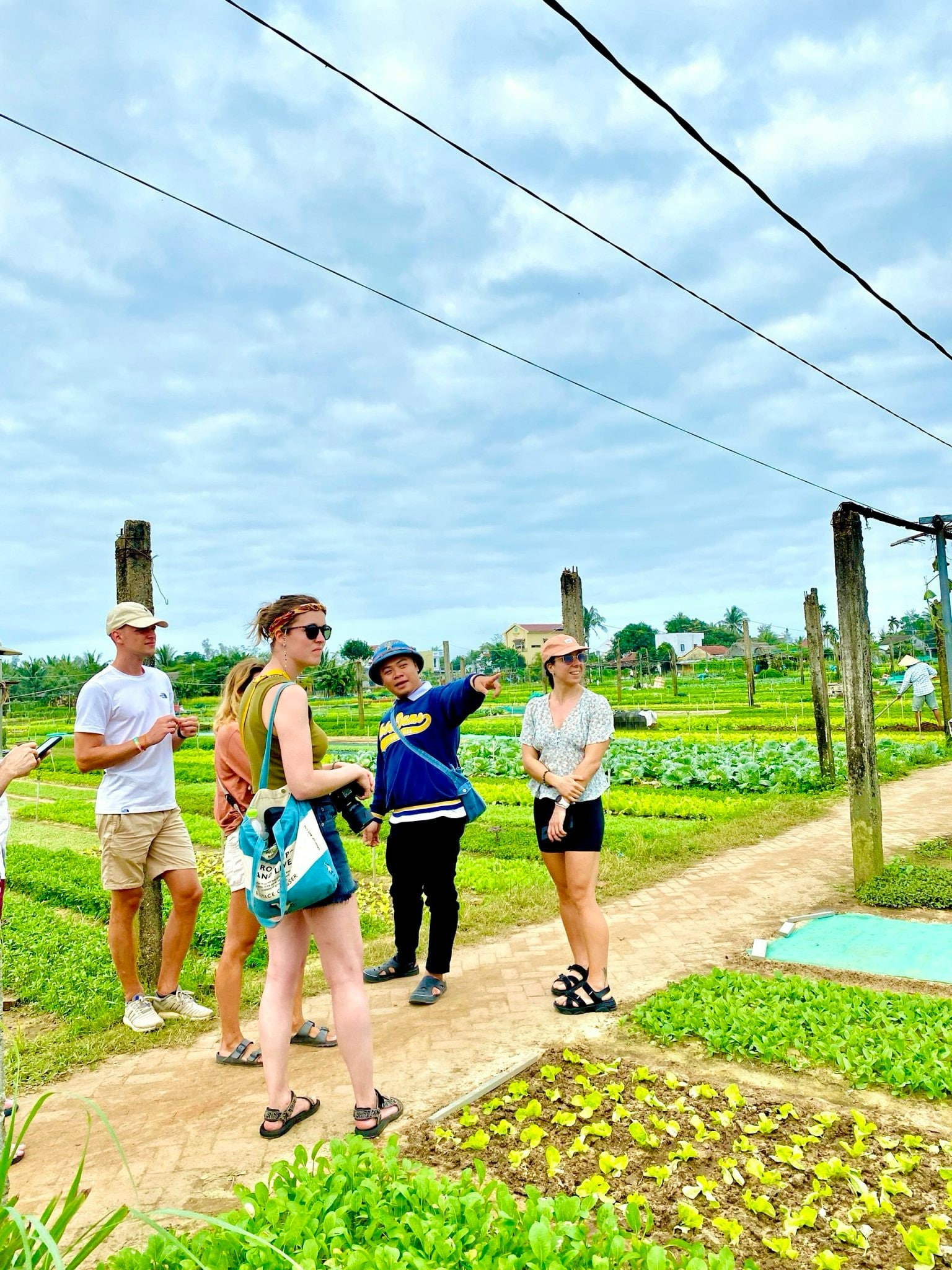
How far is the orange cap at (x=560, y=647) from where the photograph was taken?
172 inches

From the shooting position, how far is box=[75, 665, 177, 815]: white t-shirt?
4.45 m

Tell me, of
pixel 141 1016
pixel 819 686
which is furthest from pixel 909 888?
pixel 819 686

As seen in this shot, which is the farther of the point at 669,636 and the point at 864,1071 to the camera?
the point at 669,636

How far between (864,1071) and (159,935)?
3.77 metres

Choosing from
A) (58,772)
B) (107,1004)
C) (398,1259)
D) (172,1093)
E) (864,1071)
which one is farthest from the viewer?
(58,772)

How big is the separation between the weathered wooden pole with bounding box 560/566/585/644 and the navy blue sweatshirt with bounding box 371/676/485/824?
3.40 m

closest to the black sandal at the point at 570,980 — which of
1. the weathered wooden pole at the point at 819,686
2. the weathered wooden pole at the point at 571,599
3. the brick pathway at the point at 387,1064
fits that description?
the brick pathway at the point at 387,1064

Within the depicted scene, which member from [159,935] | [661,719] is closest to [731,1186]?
[159,935]

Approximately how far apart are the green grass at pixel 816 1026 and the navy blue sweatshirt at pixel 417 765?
1421 mm

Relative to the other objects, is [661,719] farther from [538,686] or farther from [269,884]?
[269,884]

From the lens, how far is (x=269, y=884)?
3018 millimetres

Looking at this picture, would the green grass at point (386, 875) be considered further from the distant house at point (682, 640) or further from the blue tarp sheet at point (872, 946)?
the distant house at point (682, 640)

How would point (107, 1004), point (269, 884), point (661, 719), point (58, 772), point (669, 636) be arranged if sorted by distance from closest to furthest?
point (269, 884), point (107, 1004), point (58, 772), point (661, 719), point (669, 636)

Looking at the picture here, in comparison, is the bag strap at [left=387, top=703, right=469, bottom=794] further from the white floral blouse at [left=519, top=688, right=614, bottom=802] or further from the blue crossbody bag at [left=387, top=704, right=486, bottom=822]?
the white floral blouse at [left=519, top=688, right=614, bottom=802]
